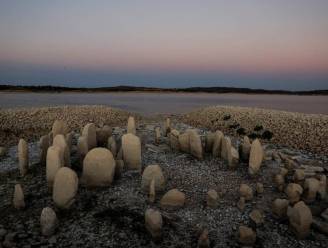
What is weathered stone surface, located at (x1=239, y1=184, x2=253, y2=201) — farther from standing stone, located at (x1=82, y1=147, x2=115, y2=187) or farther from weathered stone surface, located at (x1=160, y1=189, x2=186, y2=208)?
standing stone, located at (x1=82, y1=147, x2=115, y2=187)

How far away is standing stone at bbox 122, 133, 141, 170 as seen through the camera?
29.0 ft

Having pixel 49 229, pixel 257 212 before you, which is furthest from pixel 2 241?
pixel 257 212

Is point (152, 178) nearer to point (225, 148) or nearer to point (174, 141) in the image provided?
point (225, 148)

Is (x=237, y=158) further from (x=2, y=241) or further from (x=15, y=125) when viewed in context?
(x=15, y=125)

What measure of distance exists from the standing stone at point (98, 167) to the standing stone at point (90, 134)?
6.97ft

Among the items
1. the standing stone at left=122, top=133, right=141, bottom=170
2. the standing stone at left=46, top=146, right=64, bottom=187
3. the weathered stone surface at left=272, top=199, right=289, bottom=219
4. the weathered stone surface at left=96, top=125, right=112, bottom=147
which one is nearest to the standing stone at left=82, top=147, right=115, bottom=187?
the standing stone at left=46, top=146, right=64, bottom=187

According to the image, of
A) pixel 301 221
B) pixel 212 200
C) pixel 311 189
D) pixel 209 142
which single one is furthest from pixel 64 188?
pixel 311 189

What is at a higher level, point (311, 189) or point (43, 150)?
point (43, 150)

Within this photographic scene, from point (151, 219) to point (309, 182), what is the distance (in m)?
3.86

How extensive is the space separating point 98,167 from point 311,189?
15.4ft

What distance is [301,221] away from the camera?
609 cm

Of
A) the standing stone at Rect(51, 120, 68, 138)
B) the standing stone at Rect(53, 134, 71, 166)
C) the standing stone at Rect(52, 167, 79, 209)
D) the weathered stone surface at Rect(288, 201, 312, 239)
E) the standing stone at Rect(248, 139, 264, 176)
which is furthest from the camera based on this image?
the standing stone at Rect(51, 120, 68, 138)

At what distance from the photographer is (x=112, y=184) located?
7.98 m

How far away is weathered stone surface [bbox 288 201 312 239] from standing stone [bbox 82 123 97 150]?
5825 mm
